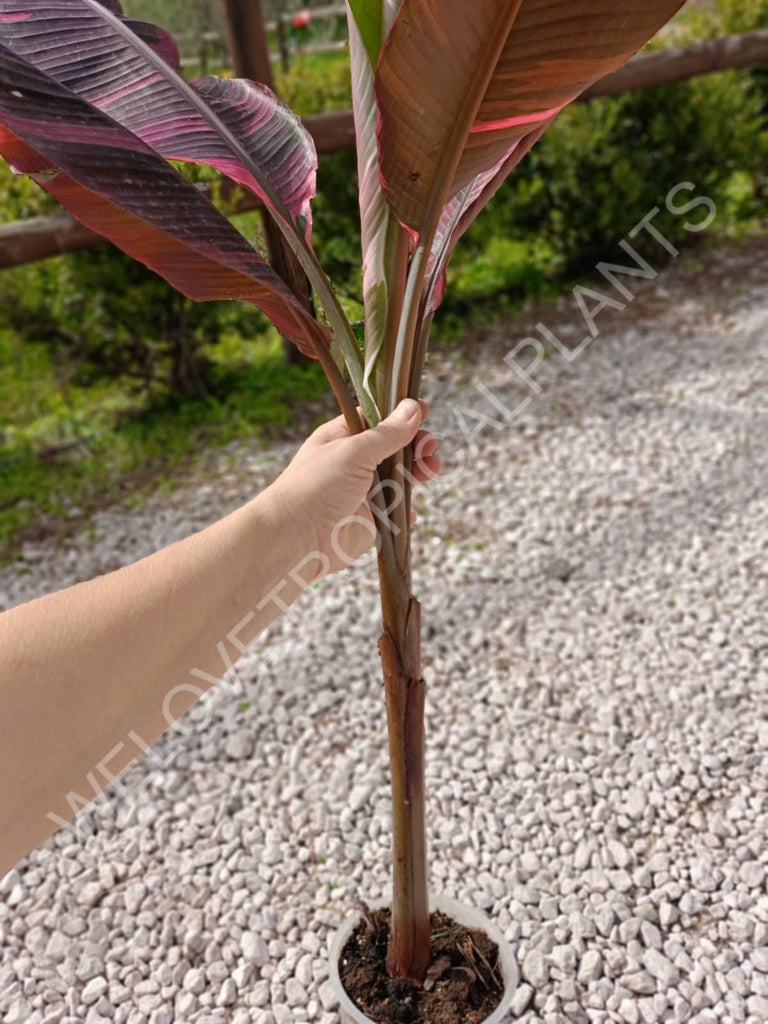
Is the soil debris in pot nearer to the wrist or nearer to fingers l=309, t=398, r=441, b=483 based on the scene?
the wrist

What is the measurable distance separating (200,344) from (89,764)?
3.19 metres

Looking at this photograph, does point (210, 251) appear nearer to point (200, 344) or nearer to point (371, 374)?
point (371, 374)

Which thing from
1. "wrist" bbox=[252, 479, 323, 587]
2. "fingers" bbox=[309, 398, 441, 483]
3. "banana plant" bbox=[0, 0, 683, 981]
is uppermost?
"banana plant" bbox=[0, 0, 683, 981]

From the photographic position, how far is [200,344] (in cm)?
387

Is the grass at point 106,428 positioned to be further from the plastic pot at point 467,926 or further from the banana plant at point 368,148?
the banana plant at point 368,148

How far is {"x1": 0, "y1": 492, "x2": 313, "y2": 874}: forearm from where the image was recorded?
842 millimetres

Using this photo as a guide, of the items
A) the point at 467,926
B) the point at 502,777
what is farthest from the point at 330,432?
the point at 502,777

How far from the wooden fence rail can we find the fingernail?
2.43 m

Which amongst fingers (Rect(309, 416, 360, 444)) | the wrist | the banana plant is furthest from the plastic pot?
fingers (Rect(309, 416, 360, 444))

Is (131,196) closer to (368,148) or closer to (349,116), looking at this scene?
(368,148)

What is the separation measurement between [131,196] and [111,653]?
467 mm

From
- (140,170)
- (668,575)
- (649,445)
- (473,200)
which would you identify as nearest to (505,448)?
(649,445)

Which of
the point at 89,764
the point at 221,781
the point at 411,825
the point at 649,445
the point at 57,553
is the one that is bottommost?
the point at 649,445

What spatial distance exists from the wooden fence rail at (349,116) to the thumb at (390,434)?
2.44 m
